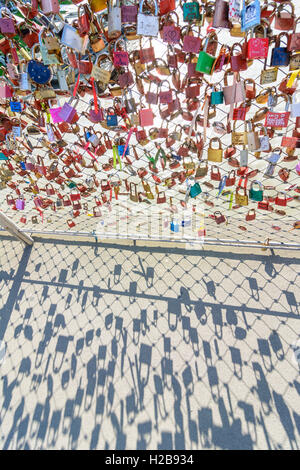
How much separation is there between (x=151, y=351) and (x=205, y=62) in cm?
205

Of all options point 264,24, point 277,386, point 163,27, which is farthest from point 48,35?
point 277,386

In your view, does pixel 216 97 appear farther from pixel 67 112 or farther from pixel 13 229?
pixel 13 229

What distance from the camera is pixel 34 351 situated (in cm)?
234

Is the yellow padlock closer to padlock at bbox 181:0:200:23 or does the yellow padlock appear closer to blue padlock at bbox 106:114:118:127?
padlock at bbox 181:0:200:23

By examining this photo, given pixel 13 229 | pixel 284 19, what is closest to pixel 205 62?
pixel 284 19

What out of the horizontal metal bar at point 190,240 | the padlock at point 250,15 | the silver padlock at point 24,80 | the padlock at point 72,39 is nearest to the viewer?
the padlock at point 250,15

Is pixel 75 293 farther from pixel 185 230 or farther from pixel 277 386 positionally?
pixel 277 386

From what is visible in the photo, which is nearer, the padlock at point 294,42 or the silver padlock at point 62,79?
the padlock at point 294,42

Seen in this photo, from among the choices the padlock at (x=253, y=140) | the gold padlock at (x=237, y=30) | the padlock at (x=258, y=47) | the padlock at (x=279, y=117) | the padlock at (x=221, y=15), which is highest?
the padlock at (x=221, y=15)

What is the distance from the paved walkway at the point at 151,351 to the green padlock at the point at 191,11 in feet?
6.85

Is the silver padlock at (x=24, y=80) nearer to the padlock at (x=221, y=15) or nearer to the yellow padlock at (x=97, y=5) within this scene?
the yellow padlock at (x=97, y=5)

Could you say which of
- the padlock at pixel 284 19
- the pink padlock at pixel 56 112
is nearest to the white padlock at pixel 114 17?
the pink padlock at pixel 56 112

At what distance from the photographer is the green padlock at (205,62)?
3.40ft

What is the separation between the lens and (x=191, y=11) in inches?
39.0
